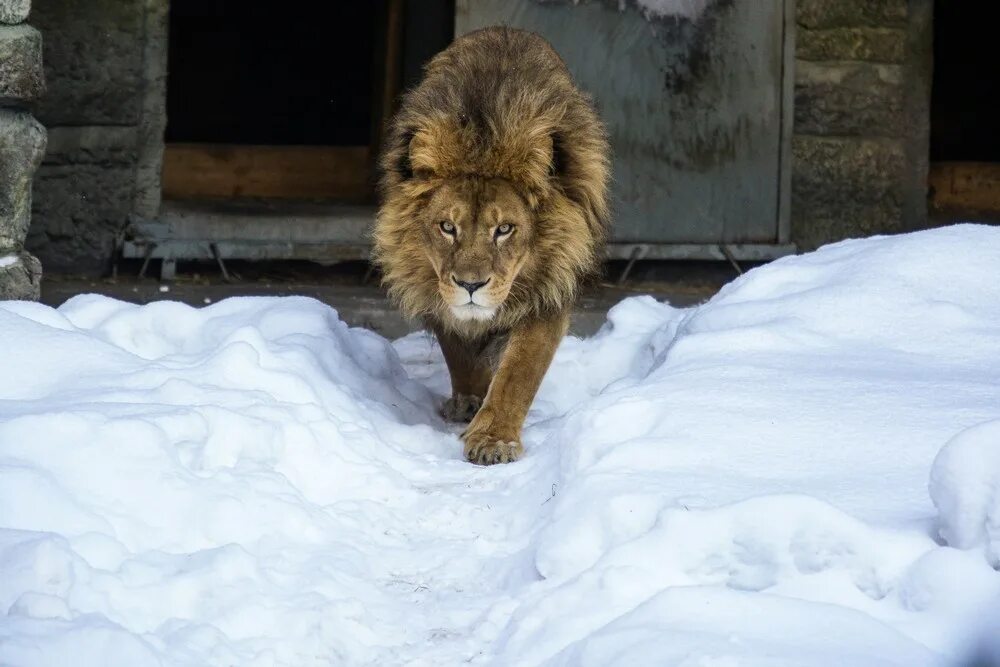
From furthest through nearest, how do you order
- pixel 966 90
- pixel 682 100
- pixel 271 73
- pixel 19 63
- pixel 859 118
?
pixel 271 73, pixel 966 90, pixel 859 118, pixel 682 100, pixel 19 63

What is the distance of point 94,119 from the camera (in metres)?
6.81

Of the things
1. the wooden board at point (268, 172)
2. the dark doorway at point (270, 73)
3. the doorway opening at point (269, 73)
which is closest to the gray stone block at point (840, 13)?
the wooden board at point (268, 172)

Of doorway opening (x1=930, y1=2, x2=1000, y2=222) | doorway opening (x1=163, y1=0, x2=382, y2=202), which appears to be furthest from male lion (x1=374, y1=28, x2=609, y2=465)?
doorway opening (x1=930, y1=2, x2=1000, y2=222)

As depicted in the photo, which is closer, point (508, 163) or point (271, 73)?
point (508, 163)

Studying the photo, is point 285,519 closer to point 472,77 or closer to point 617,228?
point 472,77

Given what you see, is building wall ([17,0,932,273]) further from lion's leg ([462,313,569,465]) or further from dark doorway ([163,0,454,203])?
dark doorway ([163,0,454,203])

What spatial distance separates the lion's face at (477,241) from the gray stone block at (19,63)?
4.76ft

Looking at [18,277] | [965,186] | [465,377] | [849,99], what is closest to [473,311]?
[465,377]

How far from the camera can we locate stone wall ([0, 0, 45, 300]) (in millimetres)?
4625

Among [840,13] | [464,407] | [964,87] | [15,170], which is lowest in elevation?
[464,407]

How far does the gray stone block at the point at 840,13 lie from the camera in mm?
7324

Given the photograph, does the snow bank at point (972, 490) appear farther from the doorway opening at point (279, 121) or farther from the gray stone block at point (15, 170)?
the doorway opening at point (279, 121)

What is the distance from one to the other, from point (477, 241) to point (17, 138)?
165 cm

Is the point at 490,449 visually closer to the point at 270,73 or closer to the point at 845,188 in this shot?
the point at 845,188
